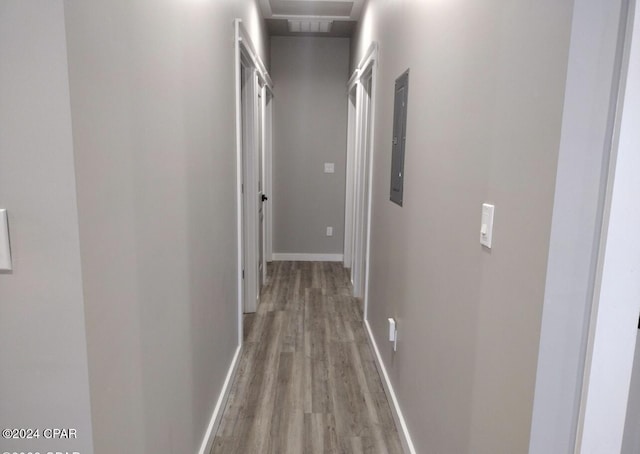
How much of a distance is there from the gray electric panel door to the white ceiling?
80.0 inches

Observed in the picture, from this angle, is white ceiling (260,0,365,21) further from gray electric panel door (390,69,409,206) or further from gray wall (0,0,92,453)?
gray wall (0,0,92,453)

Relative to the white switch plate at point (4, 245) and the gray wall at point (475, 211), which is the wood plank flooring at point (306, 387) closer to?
the gray wall at point (475, 211)

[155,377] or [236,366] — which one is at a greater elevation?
[155,377]

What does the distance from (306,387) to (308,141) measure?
11.1 ft

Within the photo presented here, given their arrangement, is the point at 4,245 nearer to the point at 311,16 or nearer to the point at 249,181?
the point at 249,181

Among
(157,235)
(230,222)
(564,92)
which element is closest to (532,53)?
(564,92)

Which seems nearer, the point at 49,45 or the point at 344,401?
the point at 49,45

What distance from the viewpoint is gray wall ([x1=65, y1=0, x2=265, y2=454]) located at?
2.86 feet

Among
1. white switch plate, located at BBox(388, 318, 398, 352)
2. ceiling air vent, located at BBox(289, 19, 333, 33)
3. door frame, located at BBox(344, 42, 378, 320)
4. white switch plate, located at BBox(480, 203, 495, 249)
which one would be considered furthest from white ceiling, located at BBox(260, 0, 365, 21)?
white switch plate, located at BBox(480, 203, 495, 249)

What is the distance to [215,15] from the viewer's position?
6.50 feet

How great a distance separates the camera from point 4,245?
2.71ft

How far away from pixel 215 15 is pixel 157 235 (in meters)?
Result: 1.26

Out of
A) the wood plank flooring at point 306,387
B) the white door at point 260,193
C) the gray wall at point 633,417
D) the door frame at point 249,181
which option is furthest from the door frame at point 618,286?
the white door at point 260,193

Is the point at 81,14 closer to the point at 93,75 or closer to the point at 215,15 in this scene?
the point at 93,75
